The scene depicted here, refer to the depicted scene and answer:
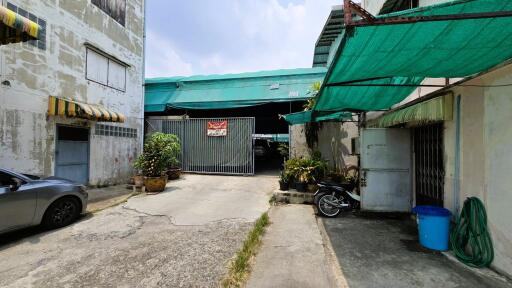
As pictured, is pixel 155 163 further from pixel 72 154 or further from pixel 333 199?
pixel 333 199

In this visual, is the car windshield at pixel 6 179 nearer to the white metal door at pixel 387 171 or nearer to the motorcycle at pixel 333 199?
the motorcycle at pixel 333 199

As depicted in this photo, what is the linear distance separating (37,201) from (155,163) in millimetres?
3720

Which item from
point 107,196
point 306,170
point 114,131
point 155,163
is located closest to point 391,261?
point 306,170

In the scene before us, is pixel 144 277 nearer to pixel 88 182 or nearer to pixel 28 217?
pixel 28 217

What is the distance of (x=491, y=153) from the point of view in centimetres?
324

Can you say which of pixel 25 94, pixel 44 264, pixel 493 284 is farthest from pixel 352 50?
pixel 25 94

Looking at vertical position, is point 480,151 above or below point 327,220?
above

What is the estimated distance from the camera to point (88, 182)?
8.70 meters

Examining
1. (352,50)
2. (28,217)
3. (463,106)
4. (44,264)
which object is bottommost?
(44,264)

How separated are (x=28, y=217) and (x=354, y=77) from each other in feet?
19.3

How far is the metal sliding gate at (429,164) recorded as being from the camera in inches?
184

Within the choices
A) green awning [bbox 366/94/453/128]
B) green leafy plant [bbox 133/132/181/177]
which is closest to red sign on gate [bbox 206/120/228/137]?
green leafy plant [bbox 133/132/181/177]

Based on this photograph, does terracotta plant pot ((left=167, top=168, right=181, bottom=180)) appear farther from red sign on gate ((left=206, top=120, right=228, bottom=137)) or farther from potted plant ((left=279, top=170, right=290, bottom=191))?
potted plant ((left=279, top=170, right=290, bottom=191))

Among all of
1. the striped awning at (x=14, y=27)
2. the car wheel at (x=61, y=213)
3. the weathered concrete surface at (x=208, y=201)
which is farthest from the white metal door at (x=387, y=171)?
the striped awning at (x=14, y=27)
